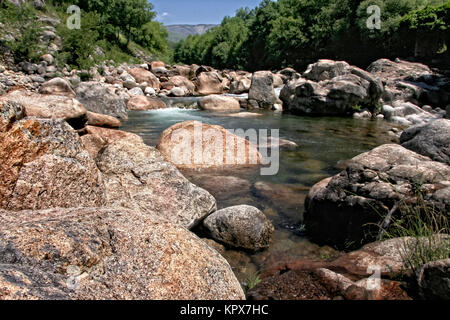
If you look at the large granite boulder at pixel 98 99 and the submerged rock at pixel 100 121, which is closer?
the submerged rock at pixel 100 121

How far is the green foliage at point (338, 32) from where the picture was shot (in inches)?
1045

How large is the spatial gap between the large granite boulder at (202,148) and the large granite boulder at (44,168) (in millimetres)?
3943

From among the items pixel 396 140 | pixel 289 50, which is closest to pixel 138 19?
pixel 289 50

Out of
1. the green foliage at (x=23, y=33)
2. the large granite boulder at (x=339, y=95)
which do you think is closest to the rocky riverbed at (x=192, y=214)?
the large granite boulder at (x=339, y=95)

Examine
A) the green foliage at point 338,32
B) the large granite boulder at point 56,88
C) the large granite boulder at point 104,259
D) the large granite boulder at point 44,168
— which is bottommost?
the large granite boulder at point 104,259

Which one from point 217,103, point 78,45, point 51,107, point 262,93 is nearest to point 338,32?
point 262,93

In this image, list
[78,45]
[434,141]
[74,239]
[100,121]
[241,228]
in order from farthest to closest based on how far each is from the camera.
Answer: [78,45]
[100,121]
[434,141]
[241,228]
[74,239]

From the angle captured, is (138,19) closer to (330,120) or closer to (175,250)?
(330,120)

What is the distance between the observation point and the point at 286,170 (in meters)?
6.77

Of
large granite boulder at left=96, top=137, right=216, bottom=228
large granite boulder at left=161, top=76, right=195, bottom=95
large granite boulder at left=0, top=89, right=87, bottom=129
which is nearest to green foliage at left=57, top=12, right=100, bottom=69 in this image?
large granite boulder at left=161, top=76, right=195, bottom=95

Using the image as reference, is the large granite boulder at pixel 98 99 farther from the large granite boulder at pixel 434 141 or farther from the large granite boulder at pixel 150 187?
the large granite boulder at pixel 434 141

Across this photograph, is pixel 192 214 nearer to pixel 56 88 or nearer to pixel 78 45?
pixel 56 88

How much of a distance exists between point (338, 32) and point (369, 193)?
3332cm

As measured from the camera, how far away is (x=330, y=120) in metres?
14.9
